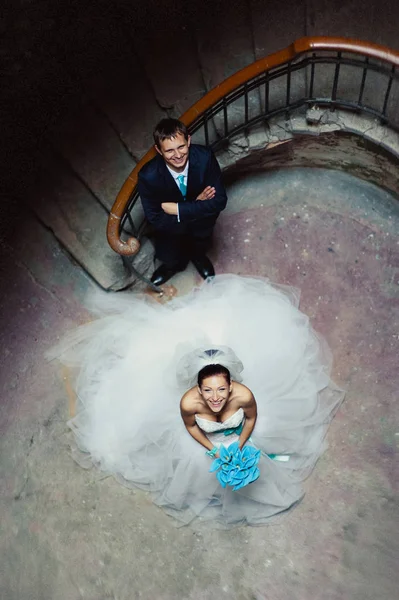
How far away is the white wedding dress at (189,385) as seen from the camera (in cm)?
434

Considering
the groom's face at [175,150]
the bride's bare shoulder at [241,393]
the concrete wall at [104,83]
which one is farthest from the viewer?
the concrete wall at [104,83]

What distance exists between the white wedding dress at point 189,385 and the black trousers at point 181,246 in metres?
0.32

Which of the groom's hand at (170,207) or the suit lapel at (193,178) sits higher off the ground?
the suit lapel at (193,178)

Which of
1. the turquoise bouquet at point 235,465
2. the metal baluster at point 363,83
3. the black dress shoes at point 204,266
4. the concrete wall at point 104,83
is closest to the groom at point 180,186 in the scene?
the black dress shoes at point 204,266

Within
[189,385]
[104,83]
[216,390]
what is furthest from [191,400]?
[104,83]

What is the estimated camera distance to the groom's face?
12.2 ft

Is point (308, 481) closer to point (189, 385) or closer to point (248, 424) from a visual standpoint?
point (248, 424)

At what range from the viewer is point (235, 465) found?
3.80 metres

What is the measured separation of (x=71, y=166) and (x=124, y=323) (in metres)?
1.29

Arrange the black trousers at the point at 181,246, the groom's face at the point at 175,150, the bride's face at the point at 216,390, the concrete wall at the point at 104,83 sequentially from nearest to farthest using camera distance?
the bride's face at the point at 216,390, the groom's face at the point at 175,150, the black trousers at the point at 181,246, the concrete wall at the point at 104,83

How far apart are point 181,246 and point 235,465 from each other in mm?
1816

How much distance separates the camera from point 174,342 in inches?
183

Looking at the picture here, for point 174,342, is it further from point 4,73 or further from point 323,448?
point 4,73

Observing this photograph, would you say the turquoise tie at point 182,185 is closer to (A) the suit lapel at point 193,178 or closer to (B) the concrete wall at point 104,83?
(A) the suit lapel at point 193,178
